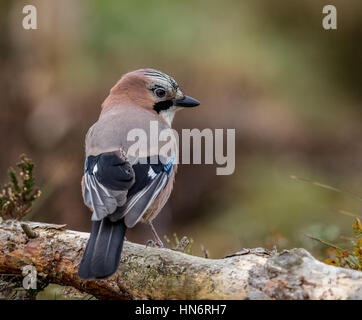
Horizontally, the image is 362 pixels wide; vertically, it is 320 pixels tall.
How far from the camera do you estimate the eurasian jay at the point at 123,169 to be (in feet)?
9.78

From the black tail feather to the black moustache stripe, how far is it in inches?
58.8

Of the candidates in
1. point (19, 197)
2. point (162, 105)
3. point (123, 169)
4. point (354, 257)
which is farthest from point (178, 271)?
point (162, 105)

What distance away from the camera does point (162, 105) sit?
4.50 meters

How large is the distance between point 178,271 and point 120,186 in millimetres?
602

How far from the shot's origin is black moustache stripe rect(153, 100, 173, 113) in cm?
448

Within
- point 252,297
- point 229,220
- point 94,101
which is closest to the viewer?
point 252,297

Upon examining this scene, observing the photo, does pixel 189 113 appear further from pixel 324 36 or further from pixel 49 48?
pixel 324 36

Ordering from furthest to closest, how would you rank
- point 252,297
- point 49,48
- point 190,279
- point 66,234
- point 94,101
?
point 49,48
point 94,101
point 66,234
point 190,279
point 252,297

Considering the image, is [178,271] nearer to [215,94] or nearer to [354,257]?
[354,257]

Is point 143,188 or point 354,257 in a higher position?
point 143,188

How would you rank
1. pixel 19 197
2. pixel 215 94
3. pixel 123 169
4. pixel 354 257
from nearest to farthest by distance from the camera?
pixel 354 257 → pixel 123 169 → pixel 19 197 → pixel 215 94

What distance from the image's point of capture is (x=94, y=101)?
8.16 meters

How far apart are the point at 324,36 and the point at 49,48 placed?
4.61m

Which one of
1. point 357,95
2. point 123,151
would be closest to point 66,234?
point 123,151
